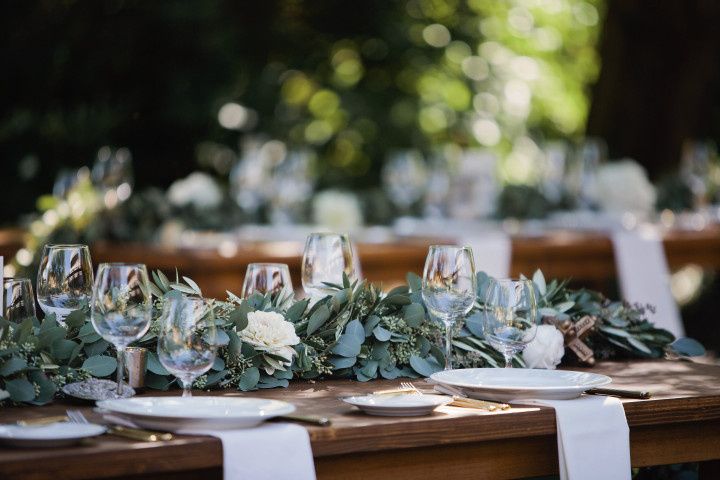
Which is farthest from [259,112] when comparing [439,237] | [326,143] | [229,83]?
[439,237]

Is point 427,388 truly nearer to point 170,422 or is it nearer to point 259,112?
point 170,422

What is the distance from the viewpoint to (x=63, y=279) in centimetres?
215

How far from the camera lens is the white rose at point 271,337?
2129 millimetres

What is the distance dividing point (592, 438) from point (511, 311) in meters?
0.29

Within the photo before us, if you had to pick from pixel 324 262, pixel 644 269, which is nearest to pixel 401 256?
pixel 644 269

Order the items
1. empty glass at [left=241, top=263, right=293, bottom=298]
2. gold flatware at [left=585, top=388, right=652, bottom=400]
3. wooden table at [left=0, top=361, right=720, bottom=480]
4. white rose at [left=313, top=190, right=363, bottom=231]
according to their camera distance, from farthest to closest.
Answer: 1. white rose at [left=313, top=190, right=363, bottom=231]
2. empty glass at [left=241, top=263, right=293, bottom=298]
3. gold flatware at [left=585, top=388, right=652, bottom=400]
4. wooden table at [left=0, top=361, right=720, bottom=480]

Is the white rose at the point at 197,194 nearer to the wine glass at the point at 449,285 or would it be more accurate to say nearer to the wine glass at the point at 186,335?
the wine glass at the point at 449,285

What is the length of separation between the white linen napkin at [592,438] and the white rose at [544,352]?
0.36 meters

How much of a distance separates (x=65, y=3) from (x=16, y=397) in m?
5.94

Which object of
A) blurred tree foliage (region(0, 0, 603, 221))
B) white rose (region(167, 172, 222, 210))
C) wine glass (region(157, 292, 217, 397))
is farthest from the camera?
blurred tree foliage (region(0, 0, 603, 221))

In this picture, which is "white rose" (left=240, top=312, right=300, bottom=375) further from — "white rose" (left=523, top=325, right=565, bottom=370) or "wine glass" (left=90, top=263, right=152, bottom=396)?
"white rose" (left=523, top=325, right=565, bottom=370)

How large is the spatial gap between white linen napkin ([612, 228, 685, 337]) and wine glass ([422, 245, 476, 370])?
95.1 inches

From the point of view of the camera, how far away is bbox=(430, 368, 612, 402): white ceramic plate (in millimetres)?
2002

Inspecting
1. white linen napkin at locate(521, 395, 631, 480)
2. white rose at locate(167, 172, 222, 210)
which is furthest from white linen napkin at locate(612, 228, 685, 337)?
white linen napkin at locate(521, 395, 631, 480)
